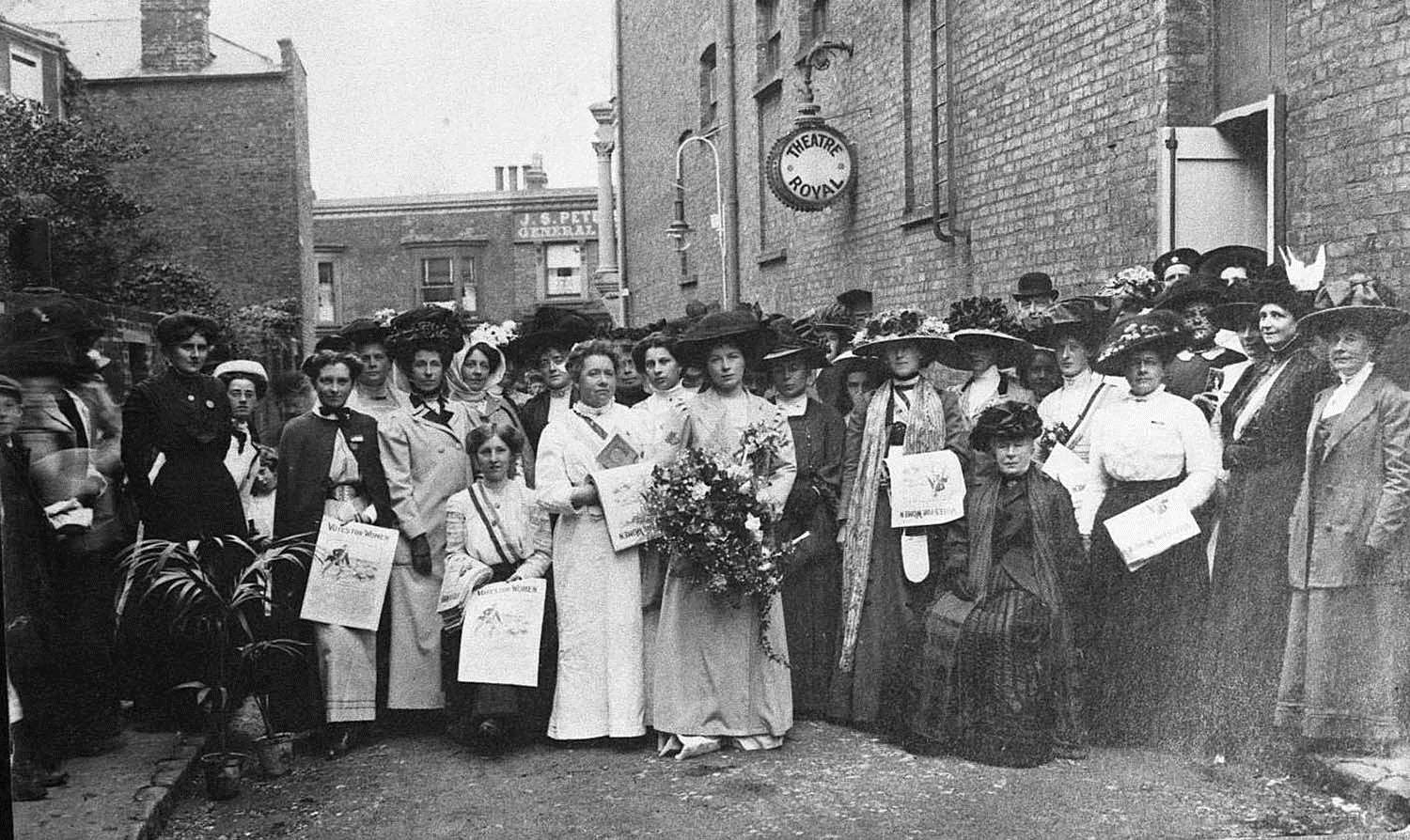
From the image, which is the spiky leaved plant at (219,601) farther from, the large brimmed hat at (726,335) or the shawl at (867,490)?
the shawl at (867,490)

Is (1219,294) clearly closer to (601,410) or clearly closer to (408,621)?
(601,410)

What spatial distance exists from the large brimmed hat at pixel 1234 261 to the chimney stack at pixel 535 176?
3.74 m

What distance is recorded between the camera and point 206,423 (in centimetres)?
600

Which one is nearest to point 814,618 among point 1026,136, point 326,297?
point 1026,136

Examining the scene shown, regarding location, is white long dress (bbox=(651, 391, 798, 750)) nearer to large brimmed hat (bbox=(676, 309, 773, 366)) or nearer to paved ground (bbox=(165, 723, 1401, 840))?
paved ground (bbox=(165, 723, 1401, 840))

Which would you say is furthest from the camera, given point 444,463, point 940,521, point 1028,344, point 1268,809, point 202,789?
point 1028,344

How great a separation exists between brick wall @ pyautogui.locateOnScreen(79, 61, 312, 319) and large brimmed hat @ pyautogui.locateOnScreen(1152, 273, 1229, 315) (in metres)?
4.49

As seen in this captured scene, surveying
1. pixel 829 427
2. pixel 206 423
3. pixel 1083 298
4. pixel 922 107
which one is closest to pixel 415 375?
pixel 206 423

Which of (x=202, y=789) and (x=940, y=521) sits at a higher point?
(x=940, y=521)

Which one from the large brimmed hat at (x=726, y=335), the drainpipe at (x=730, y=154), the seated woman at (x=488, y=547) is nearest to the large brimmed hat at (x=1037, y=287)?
the large brimmed hat at (x=726, y=335)

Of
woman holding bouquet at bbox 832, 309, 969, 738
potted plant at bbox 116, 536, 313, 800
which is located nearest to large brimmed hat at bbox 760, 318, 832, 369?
woman holding bouquet at bbox 832, 309, 969, 738

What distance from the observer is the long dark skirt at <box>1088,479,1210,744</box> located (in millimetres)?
5617

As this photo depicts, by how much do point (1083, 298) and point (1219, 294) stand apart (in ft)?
3.25

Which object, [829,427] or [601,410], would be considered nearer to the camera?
[601,410]
